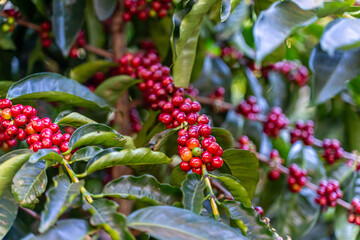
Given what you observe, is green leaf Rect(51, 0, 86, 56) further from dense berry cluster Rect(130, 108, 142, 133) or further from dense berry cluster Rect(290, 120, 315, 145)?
dense berry cluster Rect(290, 120, 315, 145)

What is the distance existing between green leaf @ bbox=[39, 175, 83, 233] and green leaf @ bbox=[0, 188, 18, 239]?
0.10 m

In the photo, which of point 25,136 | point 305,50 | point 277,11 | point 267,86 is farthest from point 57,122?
point 267,86

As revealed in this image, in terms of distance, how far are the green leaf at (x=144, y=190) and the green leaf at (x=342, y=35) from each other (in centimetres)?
29

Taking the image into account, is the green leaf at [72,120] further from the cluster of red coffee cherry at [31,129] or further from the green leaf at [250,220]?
the green leaf at [250,220]

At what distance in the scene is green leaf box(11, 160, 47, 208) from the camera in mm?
482

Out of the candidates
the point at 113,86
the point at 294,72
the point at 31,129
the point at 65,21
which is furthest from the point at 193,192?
the point at 294,72

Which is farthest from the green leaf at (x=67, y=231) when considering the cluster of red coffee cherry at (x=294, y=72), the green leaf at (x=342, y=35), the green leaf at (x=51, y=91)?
the cluster of red coffee cherry at (x=294, y=72)

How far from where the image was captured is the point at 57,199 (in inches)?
16.7

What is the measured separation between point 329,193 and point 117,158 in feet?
Answer: 1.87

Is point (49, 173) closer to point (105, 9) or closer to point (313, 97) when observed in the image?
point (105, 9)

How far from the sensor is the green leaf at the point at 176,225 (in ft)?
1.35

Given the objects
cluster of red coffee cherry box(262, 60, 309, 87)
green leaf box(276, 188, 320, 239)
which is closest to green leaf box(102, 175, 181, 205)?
green leaf box(276, 188, 320, 239)

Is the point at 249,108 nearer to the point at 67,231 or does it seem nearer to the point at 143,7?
the point at 143,7

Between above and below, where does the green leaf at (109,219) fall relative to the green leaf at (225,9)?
below
